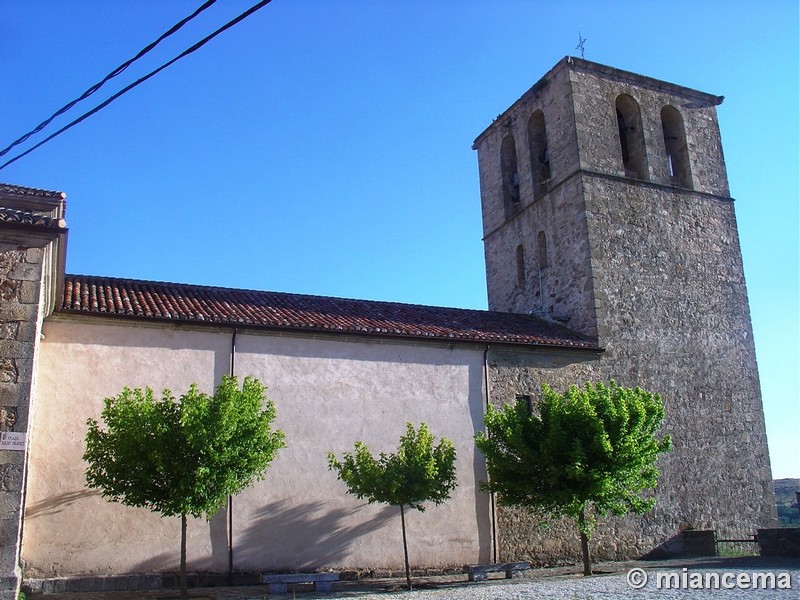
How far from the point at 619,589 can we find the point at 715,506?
775 centimetres

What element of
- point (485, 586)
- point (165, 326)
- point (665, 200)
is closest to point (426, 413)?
point (485, 586)

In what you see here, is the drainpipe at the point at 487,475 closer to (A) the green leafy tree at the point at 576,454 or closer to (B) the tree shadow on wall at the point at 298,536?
(A) the green leafy tree at the point at 576,454

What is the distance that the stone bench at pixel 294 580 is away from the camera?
11233 mm

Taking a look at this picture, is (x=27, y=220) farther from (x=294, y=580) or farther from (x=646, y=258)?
(x=646, y=258)

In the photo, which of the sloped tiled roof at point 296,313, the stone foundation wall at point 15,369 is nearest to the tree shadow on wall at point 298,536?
the sloped tiled roof at point 296,313

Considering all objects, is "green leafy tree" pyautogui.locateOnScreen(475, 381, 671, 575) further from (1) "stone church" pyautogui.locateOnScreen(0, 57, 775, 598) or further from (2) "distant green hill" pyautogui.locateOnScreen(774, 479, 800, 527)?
(2) "distant green hill" pyautogui.locateOnScreen(774, 479, 800, 527)

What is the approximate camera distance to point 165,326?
12.9 metres

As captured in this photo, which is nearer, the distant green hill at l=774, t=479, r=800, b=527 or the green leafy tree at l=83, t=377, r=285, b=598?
the green leafy tree at l=83, t=377, r=285, b=598

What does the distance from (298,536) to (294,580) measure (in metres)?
1.29

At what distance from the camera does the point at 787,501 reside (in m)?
28.1

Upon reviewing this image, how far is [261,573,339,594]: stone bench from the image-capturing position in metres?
11.2

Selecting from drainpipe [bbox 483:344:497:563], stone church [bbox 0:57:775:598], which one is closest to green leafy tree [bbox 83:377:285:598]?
stone church [bbox 0:57:775:598]

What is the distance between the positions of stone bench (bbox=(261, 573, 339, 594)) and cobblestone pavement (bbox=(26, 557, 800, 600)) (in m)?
0.15

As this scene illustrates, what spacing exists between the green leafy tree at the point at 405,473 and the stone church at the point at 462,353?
3.69 ft
